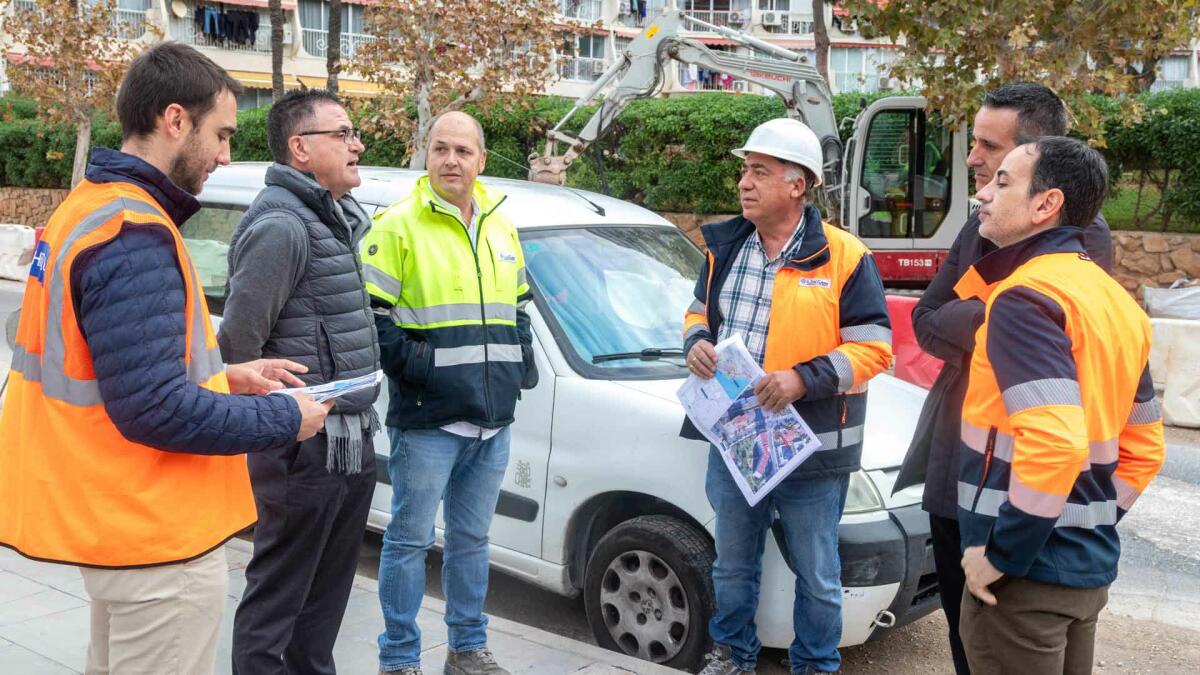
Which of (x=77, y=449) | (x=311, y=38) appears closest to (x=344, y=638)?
(x=77, y=449)

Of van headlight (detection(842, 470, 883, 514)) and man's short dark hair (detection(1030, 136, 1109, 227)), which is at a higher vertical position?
man's short dark hair (detection(1030, 136, 1109, 227))

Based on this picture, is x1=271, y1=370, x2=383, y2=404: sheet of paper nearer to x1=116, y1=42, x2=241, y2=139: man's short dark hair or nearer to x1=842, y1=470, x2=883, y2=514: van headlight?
x1=116, y1=42, x2=241, y2=139: man's short dark hair

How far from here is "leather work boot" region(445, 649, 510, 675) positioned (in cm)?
402

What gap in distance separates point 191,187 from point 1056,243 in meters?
2.02

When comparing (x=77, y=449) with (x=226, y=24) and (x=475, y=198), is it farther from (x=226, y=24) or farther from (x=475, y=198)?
(x=226, y=24)

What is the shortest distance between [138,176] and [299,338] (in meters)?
0.97

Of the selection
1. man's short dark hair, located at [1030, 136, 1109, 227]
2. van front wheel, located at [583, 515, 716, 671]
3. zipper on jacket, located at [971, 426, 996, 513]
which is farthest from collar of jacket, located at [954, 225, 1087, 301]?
van front wheel, located at [583, 515, 716, 671]

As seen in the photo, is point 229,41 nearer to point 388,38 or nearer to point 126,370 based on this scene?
point 388,38

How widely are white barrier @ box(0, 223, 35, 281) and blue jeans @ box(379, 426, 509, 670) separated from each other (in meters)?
18.8

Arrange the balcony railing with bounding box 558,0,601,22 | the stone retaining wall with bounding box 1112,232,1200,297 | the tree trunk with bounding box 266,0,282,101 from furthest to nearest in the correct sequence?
the balcony railing with bounding box 558,0,601,22 < the tree trunk with bounding box 266,0,282,101 < the stone retaining wall with bounding box 1112,232,1200,297

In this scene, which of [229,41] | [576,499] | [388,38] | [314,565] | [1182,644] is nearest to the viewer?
[314,565]

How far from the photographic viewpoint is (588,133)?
12250 mm

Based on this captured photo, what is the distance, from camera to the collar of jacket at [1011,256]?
2730 mm

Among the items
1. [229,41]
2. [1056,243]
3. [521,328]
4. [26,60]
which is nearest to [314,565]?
[521,328]
